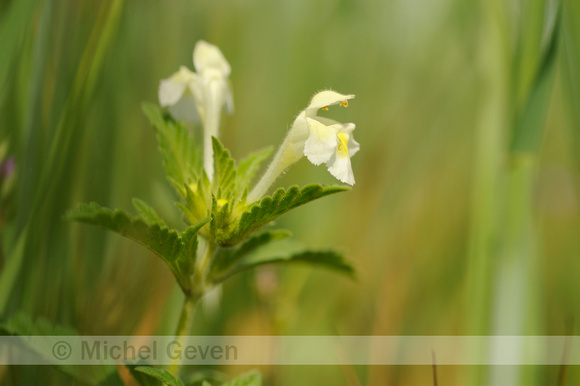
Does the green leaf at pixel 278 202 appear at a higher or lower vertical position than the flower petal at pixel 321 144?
lower

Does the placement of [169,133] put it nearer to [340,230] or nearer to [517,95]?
[517,95]

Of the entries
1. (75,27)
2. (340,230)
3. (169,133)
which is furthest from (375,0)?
(169,133)

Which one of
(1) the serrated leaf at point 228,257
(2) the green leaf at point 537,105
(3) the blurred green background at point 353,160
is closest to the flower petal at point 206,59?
(3) the blurred green background at point 353,160

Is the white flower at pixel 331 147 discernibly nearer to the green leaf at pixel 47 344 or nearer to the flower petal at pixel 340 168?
the flower petal at pixel 340 168

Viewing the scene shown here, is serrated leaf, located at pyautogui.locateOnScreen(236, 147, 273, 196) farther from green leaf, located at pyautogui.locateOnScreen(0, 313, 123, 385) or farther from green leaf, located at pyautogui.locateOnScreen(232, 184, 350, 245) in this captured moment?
green leaf, located at pyautogui.locateOnScreen(0, 313, 123, 385)

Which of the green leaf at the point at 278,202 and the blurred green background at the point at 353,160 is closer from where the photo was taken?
the green leaf at the point at 278,202

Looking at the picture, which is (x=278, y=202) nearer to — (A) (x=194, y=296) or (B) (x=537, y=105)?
(A) (x=194, y=296)

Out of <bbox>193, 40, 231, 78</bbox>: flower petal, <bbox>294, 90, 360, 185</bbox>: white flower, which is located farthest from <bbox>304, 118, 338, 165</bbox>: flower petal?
<bbox>193, 40, 231, 78</bbox>: flower petal
